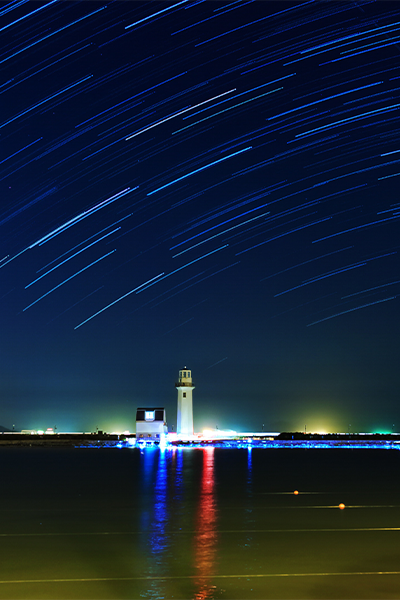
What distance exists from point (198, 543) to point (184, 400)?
9377cm

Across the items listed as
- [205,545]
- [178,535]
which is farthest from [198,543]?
[178,535]

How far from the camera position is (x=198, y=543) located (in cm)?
1850

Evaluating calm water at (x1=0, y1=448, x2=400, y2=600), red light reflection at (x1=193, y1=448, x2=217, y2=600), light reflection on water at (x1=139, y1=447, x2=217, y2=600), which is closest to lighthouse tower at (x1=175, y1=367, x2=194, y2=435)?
light reflection on water at (x1=139, y1=447, x2=217, y2=600)

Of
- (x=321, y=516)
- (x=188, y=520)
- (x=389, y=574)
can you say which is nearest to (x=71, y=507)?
(x=188, y=520)

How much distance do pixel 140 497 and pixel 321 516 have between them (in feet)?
35.0

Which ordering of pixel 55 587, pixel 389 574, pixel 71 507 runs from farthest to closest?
pixel 71 507, pixel 389 574, pixel 55 587

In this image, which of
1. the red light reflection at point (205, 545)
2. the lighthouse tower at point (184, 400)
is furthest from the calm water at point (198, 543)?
the lighthouse tower at point (184, 400)

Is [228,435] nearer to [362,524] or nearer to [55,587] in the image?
[362,524]

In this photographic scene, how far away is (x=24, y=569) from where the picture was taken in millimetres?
14938

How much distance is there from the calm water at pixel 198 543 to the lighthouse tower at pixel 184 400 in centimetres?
7320

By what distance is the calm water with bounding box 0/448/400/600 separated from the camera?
13.1m

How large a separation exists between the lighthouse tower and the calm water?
73196mm

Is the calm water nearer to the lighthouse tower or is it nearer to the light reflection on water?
the light reflection on water

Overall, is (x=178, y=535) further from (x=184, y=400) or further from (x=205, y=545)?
(x=184, y=400)
